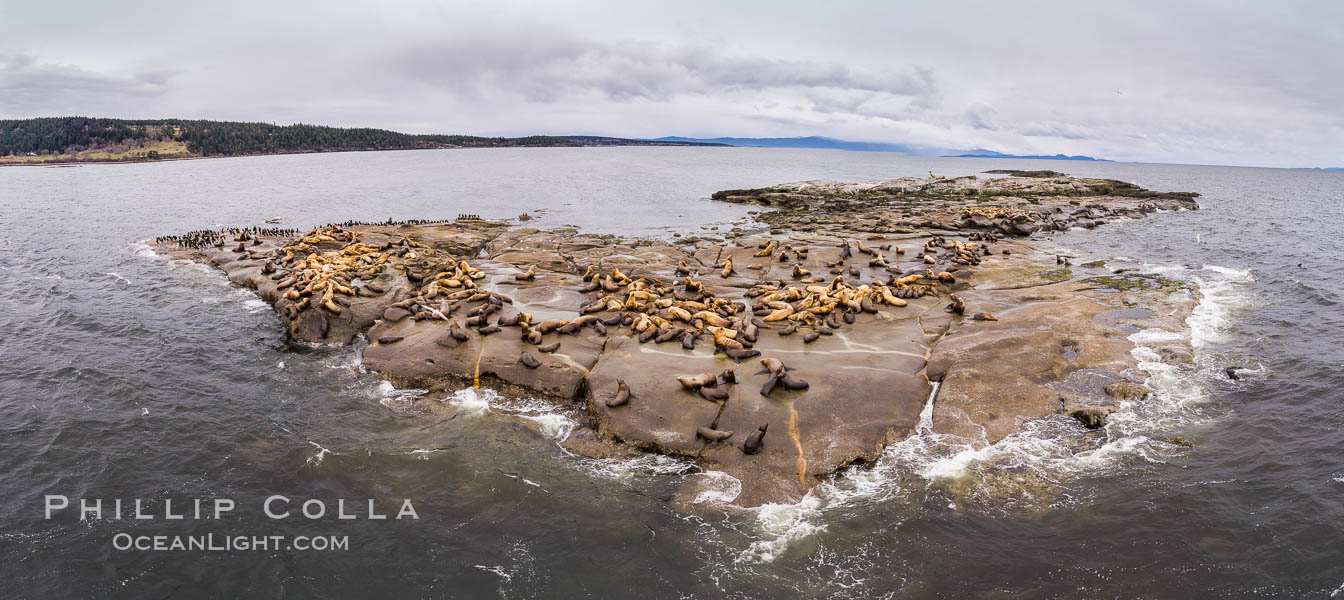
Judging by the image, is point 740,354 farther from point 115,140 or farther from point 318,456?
point 115,140

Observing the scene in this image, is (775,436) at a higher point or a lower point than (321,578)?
higher

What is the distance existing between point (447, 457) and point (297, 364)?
27.2ft

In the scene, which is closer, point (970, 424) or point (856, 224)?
point (970, 424)

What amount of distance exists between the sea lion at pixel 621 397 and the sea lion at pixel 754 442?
2.89m

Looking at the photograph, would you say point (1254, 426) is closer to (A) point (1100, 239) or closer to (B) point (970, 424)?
(B) point (970, 424)

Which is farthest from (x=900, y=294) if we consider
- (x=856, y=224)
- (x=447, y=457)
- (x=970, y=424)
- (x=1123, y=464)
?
(x=856, y=224)

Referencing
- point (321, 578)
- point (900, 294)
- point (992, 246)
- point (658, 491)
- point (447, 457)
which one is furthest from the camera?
point (992, 246)

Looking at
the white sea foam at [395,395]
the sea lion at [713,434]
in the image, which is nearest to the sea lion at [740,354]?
the sea lion at [713,434]

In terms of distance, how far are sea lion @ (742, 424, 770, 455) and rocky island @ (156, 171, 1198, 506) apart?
0.09m

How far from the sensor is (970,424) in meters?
12.6

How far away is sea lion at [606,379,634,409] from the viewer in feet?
42.0

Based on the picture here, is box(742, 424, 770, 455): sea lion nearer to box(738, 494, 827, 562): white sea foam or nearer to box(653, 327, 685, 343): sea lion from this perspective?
box(738, 494, 827, 562): white sea foam

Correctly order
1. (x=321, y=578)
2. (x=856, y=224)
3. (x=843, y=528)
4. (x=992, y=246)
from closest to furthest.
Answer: (x=321, y=578) < (x=843, y=528) < (x=992, y=246) < (x=856, y=224)

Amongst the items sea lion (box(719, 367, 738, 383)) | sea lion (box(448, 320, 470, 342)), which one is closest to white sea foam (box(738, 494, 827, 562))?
sea lion (box(719, 367, 738, 383))
